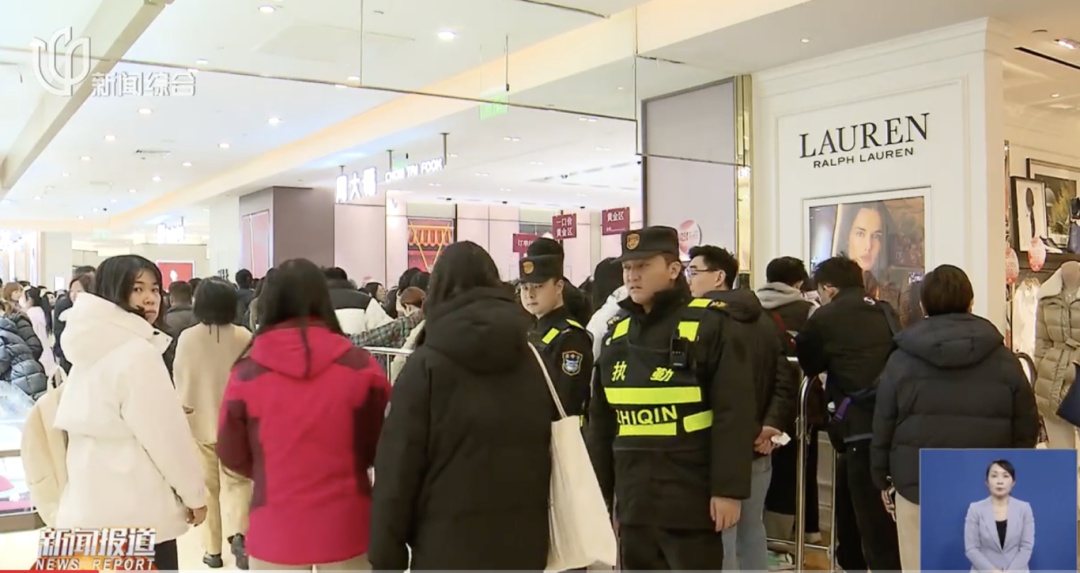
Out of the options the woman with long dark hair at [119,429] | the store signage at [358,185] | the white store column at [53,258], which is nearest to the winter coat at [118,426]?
the woman with long dark hair at [119,429]

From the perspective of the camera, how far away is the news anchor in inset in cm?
243

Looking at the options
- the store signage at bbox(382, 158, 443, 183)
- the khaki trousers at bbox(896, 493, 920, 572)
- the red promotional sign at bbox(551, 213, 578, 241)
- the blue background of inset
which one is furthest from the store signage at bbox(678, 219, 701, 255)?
the red promotional sign at bbox(551, 213, 578, 241)

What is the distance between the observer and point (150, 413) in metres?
2.57

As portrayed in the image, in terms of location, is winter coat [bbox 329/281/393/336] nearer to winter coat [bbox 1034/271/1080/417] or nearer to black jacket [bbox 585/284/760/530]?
black jacket [bbox 585/284/760/530]

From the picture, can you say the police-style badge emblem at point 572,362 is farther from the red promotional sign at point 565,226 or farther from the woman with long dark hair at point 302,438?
the red promotional sign at point 565,226

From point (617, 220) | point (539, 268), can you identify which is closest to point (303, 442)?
point (539, 268)

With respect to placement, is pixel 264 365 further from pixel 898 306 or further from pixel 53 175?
pixel 53 175

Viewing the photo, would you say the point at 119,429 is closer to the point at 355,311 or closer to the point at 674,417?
the point at 674,417

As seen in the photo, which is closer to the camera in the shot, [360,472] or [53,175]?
[360,472]

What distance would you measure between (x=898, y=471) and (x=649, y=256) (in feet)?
3.90

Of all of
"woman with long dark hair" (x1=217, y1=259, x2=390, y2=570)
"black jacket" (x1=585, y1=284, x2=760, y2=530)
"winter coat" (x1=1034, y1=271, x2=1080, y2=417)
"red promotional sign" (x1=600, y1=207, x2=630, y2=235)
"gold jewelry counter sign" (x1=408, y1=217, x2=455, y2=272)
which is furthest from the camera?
"gold jewelry counter sign" (x1=408, y1=217, x2=455, y2=272)

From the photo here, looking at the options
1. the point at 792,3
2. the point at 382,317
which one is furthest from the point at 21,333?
the point at 792,3

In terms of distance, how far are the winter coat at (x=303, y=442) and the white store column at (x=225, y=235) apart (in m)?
16.0

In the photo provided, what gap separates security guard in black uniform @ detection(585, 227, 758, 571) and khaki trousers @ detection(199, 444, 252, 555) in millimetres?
2302
